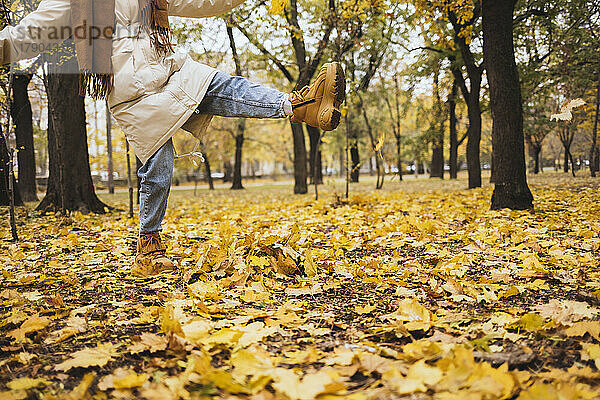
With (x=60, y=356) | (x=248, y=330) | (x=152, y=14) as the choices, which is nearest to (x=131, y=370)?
(x=60, y=356)

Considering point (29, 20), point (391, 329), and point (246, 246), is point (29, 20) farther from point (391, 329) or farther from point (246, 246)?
point (391, 329)

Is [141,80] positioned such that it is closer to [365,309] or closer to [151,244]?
[151,244]

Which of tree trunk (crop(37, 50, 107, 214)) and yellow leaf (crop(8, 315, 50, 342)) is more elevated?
tree trunk (crop(37, 50, 107, 214))

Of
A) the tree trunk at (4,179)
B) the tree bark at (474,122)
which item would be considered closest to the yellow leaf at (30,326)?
the tree trunk at (4,179)

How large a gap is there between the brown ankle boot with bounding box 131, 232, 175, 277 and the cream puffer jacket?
575 mm

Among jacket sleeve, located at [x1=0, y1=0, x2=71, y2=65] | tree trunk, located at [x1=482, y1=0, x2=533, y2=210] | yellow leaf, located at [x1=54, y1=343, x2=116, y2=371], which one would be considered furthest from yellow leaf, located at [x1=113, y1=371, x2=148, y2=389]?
tree trunk, located at [x1=482, y1=0, x2=533, y2=210]

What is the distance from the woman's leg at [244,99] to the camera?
2.64 meters

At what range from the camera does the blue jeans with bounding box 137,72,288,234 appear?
266cm

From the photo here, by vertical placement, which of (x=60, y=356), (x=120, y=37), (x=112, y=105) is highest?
(x=120, y=37)

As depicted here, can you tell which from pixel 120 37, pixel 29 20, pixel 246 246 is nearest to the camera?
pixel 29 20

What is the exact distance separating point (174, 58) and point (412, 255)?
7.52ft

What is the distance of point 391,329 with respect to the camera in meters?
1.62

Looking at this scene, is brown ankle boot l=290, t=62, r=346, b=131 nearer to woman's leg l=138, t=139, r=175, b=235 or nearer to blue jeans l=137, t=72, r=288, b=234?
blue jeans l=137, t=72, r=288, b=234

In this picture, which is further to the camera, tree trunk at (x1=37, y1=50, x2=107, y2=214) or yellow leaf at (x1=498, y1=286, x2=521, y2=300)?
tree trunk at (x1=37, y1=50, x2=107, y2=214)
